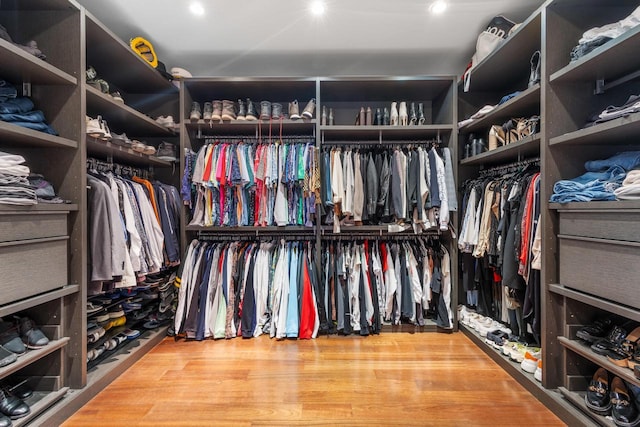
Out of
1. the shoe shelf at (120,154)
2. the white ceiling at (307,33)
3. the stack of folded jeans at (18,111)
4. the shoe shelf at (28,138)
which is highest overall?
the white ceiling at (307,33)

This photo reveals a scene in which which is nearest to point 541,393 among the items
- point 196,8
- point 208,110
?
point 208,110

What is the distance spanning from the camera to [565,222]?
158 centimetres

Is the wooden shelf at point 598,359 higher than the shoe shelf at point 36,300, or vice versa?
the shoe shelf at point 36,300

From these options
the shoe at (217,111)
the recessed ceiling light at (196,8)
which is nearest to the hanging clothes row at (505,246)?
the shoe at (217,111)

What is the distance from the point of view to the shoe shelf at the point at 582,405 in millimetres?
1332

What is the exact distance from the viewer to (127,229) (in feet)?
6.51

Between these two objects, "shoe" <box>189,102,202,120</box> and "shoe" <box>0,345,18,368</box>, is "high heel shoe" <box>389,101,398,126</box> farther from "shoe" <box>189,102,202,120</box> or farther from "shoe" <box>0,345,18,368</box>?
"shoe" <box>0,345,18,368</box>

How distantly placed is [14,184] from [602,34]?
9.87 feet

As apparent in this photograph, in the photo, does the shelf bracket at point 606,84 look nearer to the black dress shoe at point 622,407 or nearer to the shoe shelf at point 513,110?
the shoe shelf at point 513,110

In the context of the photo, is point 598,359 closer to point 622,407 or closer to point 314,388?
point 622,407

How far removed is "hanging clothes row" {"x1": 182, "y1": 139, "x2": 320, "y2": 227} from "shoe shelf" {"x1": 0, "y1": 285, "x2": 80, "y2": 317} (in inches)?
43.1

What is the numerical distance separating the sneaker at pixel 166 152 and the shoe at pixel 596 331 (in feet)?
10.8

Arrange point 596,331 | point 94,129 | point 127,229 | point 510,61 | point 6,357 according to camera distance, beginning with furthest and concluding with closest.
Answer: point 510,61
point 127,229
point 94,129
point 596,331
point 6,357

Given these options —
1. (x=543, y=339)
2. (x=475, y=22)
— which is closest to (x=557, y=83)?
(x=475, y=22)
